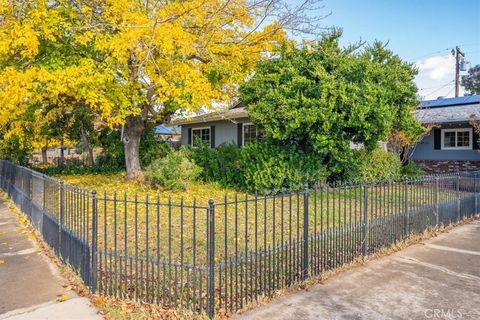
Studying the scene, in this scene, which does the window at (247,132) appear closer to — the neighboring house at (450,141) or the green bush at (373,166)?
the green bush at (373,166)

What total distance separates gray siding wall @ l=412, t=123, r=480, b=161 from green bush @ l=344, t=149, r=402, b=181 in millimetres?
3747

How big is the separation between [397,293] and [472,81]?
4766 cm

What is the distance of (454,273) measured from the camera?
5.51 m

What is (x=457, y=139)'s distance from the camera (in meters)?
17.3

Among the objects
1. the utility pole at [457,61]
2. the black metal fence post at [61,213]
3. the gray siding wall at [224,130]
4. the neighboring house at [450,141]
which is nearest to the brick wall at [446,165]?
the neighboring house at [450,141]

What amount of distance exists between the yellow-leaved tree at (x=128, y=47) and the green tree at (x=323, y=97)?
1560 millimetres

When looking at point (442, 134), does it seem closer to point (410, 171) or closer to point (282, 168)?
point (410, 171)

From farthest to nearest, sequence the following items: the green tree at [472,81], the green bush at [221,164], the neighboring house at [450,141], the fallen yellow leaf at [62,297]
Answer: the green tree at [472,81]
the neighboring house at [450,141]
the green bush at [221,164]
the fallen yellow leaf at [62,297]

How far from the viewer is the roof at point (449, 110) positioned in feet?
54.1

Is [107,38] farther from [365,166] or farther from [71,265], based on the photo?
[365,166]

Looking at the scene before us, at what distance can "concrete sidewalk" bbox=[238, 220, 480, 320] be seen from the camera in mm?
4148

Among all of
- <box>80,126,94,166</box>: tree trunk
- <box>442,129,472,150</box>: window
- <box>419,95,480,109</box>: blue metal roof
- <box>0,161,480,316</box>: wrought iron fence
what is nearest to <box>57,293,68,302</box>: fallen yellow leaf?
<box>0,161,480,316</box>: wrought iron fence

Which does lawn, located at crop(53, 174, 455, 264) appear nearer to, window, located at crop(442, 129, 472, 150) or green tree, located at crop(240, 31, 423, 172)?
green tree, located at crop(240, 31, 423, 172)

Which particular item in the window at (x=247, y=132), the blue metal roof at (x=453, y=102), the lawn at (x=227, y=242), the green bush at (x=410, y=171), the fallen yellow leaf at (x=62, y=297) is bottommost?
the fallen yellow leaf at (x=62, y=297)
